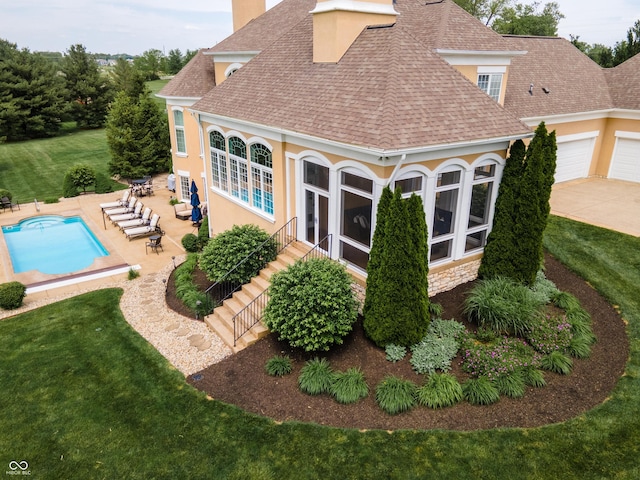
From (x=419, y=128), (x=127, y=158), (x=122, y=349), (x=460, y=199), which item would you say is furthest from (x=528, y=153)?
(x=127, y=158)

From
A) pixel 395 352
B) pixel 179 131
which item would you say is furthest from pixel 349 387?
pixel 179 131

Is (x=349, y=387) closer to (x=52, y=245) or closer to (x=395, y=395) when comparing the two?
(x=395, y=395)

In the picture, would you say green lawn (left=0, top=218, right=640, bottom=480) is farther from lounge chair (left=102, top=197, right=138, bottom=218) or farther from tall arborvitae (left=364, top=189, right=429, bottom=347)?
lounge chair (left=102, top=197, right=138, bottom=218)

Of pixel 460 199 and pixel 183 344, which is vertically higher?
pixel 460 199

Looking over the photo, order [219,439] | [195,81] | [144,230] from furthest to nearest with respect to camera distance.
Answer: [195,81] < [144,230] < [219,439]

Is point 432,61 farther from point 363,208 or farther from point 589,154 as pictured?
point 589,154

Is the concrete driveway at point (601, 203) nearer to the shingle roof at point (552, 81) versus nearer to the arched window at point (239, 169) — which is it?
the shingle roof at point (552, 81)

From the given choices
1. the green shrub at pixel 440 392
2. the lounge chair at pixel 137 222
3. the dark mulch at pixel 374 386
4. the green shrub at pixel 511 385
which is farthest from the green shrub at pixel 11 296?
the green shrub at pixel 511 385

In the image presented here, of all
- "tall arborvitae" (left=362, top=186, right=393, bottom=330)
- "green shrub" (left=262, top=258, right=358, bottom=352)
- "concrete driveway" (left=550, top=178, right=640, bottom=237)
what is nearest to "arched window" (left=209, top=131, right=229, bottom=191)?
"green shrub" (left=262, top=258, right=358, bottom=352)
